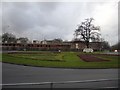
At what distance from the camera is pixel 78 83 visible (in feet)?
25.5

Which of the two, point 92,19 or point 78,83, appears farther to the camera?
point 92,19

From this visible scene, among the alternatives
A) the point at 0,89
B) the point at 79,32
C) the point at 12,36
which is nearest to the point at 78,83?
the point at 0,89

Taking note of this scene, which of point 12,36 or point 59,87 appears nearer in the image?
point 59,87

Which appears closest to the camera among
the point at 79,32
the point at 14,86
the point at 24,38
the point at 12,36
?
the point at 14,86

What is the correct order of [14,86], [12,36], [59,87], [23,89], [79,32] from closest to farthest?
[14,86]
[23,89]
[59,87]
[79,32]
[12,36]

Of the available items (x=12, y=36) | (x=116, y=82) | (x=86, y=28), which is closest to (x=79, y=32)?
(x=86, y=28)

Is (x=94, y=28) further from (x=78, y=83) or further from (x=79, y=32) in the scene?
(x=78, y=83)

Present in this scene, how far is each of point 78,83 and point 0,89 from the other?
8.61 feet

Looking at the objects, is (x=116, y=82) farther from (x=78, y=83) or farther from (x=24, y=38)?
(x=24, y=38)

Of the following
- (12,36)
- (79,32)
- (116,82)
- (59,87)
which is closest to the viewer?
(59,87)

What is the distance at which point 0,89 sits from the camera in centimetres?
719

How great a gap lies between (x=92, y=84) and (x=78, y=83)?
66 cm

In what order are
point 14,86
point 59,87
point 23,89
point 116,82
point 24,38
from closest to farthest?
point 14,86, point 23,89, point 59,87, point 116,82, point 24,38

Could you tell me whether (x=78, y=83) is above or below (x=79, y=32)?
below
